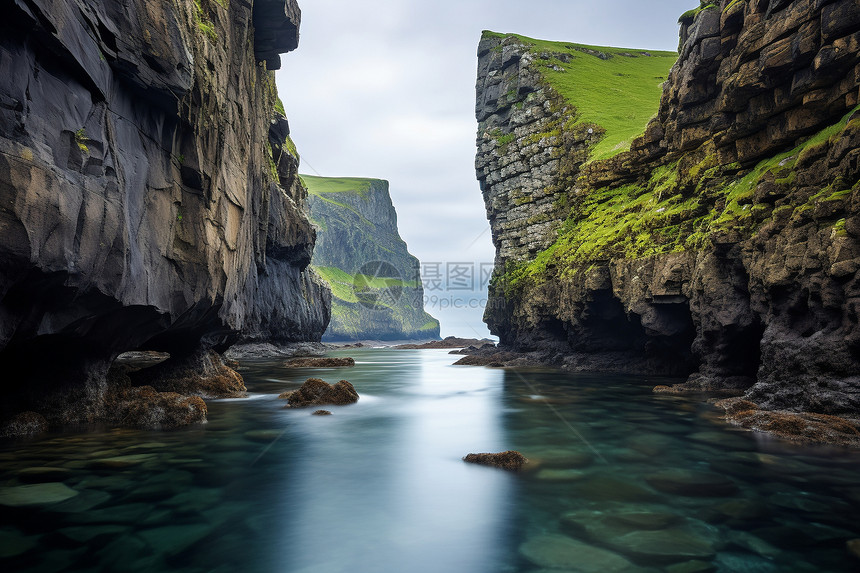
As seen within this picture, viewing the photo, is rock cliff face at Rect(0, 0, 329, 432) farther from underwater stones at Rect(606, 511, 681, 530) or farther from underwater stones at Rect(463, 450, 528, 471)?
underwater stones at Rect(606, 511, 681, 530)

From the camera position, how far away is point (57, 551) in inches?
256

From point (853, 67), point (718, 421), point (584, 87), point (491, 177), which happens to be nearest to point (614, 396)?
point (718, 421)

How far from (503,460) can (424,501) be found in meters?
2.73

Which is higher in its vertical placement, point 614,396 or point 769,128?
point 769,128

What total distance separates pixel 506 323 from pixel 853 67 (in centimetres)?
4133

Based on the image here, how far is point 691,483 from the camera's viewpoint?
9.75 metres

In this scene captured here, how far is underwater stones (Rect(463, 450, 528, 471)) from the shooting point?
11.4m

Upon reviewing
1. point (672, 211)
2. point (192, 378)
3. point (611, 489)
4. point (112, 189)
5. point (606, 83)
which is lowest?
point (611, 489)

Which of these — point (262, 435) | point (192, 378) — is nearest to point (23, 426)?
point (262, 435)

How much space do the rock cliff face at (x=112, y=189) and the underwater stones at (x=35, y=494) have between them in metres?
2.76

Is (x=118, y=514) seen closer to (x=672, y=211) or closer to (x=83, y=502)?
(x=83, y=502)

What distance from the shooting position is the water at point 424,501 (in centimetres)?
670

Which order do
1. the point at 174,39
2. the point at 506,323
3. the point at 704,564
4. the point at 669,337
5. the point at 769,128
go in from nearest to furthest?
the point at 704,564 < the point at 174,39 < the point at 769,128 < the point at 669,337 < the point at 506,323

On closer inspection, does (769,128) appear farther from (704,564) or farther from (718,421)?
(704,564)
